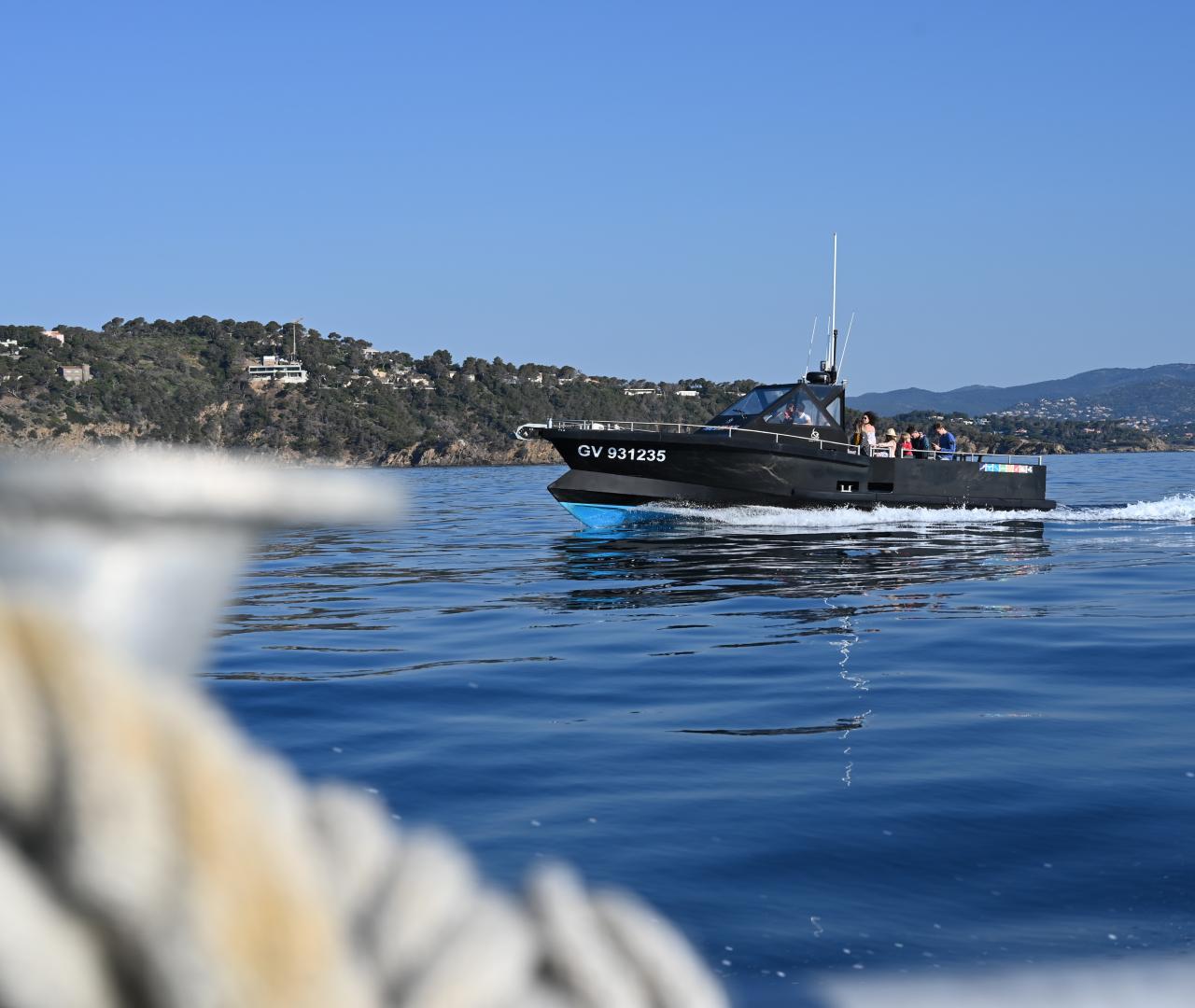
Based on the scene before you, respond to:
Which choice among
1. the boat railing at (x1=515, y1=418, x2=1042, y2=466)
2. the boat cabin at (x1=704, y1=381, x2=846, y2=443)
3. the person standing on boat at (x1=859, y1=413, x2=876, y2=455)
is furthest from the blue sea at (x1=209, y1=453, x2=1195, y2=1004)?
the person standing on boat at (x1=859, y1=413, x2=876, y2=455)

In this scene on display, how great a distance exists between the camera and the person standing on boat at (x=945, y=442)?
25.5 meters

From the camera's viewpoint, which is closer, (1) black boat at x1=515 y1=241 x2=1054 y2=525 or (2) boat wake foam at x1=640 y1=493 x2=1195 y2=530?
(1) black boat at x1=515 y1=241 x2=1054 y2=525

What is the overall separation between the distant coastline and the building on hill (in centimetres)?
29

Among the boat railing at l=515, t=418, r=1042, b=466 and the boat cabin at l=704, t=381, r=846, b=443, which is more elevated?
the boat cabin at l=704, t=381, r=846, b=443

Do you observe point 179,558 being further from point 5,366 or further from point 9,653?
point 5,366

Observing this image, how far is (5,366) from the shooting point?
129 meters

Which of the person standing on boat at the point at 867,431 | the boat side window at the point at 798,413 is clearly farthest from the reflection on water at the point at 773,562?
the boat side window at the point at 798,413

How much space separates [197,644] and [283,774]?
0.16 metres

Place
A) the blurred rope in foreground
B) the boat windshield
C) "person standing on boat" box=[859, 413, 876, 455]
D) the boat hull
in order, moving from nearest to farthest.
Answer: the blurred rope in foreground → the boat hull → the boat windshield → "person standing on boat" box=[859, 413, 876, 455]

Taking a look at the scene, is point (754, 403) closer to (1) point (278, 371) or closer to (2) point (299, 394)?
(2) point (299, 394)

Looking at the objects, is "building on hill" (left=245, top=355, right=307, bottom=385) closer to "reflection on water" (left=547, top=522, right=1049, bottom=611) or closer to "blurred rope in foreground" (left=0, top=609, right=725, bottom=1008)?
"reflection on water" (left=547, top=522, right=1049, bottom=611)

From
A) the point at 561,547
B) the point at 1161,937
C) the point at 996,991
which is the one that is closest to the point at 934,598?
the point at 561,547

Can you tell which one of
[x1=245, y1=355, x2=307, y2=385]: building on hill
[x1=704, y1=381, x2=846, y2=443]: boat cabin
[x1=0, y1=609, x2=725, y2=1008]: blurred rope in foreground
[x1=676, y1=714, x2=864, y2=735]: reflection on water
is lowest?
[x1=676, y1=714, x2=864, y2=735]: reflection on water

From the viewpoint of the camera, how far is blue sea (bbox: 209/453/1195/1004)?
398 cm
